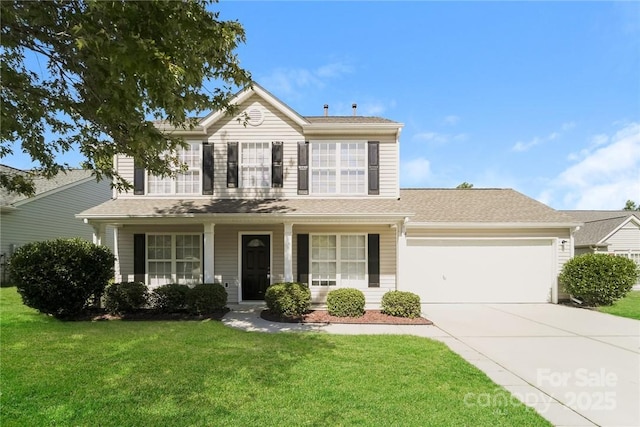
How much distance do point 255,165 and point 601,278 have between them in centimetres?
1184

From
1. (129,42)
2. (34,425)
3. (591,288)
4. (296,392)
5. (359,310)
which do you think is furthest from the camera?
(591,288)

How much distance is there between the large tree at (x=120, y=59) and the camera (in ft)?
13.8

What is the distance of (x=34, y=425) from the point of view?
3.79m

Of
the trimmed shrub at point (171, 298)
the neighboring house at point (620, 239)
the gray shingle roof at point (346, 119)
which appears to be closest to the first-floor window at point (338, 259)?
the trimmed shrub at point (171, 298)

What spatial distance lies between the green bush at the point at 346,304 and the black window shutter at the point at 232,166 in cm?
489

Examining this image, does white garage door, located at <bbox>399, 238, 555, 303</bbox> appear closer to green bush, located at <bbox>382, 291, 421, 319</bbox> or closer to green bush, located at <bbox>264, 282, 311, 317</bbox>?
green bush, located at <bbox>382, 291, 421, 319</bbox>

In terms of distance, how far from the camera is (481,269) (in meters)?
12.8

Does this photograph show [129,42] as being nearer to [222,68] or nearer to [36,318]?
[222,68]

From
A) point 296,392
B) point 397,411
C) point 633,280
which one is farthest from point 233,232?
point 633,280

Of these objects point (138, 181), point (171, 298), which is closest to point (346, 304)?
point (171, 298)

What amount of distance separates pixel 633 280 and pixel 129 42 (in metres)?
15.2

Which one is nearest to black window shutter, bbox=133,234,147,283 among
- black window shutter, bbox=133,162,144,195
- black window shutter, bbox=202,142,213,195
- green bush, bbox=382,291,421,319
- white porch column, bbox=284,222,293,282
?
black window shutter, bbox=133,162,144,195

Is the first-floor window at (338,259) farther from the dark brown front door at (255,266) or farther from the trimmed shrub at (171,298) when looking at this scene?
the trimmed shrub at (171,298)

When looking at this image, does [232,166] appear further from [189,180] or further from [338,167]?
[338,167]
